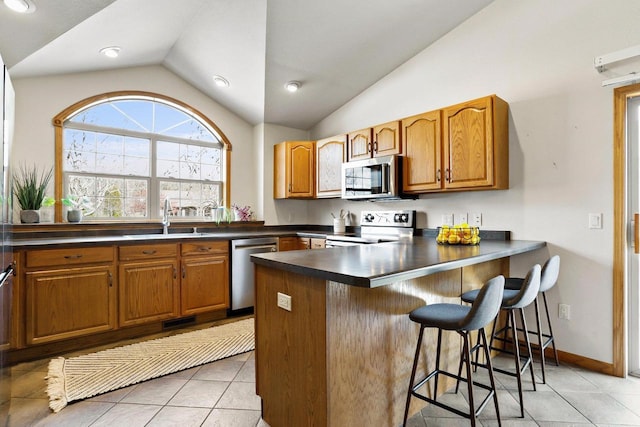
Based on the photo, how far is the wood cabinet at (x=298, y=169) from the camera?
14.8 ft

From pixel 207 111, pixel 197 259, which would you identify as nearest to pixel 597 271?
pixel 197 259

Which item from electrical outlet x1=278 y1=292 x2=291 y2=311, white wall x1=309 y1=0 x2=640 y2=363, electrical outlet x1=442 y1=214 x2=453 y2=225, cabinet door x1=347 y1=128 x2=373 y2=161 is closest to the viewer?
electrical outlet x1=278 y1=292 x2=291 y2=311

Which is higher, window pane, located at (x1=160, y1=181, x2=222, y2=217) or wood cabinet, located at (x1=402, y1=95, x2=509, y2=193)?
wood cabinet, located at (x1=402, y1=95, x2=509, y2=193)

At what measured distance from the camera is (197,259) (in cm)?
353

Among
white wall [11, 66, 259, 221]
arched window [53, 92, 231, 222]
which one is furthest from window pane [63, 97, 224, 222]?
white wall [11, 66, 259, 221]

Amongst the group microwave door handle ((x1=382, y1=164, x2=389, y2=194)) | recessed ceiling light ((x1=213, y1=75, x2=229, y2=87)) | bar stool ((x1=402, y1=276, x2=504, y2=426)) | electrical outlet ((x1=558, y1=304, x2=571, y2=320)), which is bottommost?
electrical outlet ((x1=558, y1=304, x2=571, y2=320))

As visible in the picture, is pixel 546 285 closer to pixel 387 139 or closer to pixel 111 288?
pixel 387 139

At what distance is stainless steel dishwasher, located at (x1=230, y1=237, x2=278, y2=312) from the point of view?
12.4ft

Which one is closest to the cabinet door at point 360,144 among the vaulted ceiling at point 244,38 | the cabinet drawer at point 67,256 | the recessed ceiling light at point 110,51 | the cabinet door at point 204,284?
the vaulted ceiling at point 244,38

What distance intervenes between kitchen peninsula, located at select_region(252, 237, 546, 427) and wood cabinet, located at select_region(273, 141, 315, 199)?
101 inches

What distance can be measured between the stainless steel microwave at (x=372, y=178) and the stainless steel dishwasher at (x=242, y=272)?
123 centimetres

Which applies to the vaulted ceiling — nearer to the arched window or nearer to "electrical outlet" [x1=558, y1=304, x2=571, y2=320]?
the arched window

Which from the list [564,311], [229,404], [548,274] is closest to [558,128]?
[548,274]

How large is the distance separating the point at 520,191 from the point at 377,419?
2.18 m
